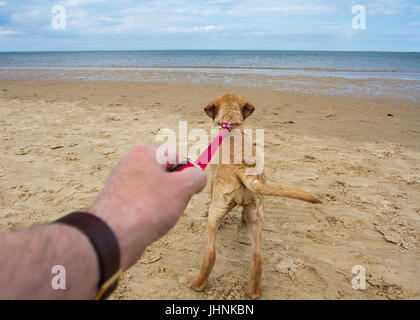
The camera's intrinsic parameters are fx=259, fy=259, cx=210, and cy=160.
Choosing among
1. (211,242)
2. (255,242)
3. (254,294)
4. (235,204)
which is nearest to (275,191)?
(235,204)

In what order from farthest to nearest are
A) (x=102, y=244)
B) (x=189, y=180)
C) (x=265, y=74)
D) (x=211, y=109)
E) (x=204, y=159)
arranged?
(x=265, y=74), (x=211, y=109), (x=204, y=159), (x=189, y=180), (x=102, y=244)

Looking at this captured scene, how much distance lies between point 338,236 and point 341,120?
522 centimetres

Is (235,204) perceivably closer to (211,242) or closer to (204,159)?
(211,242)

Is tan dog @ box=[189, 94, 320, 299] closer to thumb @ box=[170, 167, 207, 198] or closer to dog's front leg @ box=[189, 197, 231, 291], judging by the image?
dog's front leg @ box=[189, 197, 231, 291]

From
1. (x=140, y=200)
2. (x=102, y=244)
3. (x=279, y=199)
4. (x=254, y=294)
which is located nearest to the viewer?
(x=102, y=244)

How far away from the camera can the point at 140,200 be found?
35.5 inches

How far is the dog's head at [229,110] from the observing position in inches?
117

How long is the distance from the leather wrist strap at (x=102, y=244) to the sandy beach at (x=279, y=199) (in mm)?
1702

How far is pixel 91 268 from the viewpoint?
0.73 meters

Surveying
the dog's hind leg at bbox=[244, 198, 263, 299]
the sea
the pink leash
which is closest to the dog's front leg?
the dog's hind leg at bbox=[244, 198, 263, 299]

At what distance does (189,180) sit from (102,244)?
0.40 meters

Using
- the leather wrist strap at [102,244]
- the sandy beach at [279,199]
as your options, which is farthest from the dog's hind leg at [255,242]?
the leather wrist strap at [102,244]

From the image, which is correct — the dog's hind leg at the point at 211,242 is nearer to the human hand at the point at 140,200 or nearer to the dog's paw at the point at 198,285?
the dog's paw at the point at 198,285

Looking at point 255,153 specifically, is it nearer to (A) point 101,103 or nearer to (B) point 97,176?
(B) point 97,176
